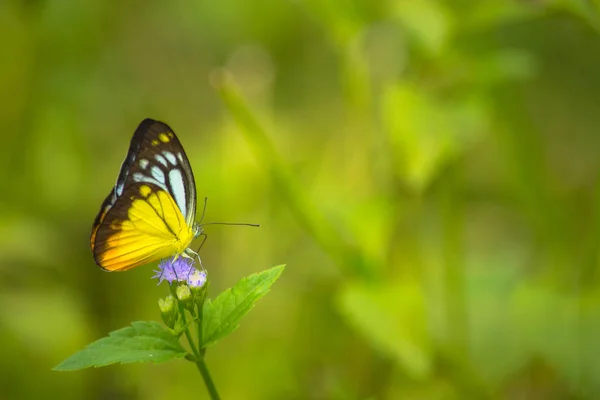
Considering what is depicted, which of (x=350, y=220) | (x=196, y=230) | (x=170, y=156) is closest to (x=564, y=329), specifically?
(x=350, y=220)

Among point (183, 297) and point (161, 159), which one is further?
point (161, 159)

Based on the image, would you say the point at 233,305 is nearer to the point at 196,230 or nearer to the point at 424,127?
the point at 196,230

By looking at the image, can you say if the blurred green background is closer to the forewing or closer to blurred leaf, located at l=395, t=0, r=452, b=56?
blurred leaf, located at l=395, t=0, r=452, b=56

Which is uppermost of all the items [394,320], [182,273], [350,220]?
[182,273]

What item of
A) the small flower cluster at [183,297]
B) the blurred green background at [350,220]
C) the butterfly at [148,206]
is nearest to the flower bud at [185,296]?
the small flower cluster at [183,297]

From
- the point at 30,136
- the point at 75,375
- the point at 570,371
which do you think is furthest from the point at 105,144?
the point at 570,371

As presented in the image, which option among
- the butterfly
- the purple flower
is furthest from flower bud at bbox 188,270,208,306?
the butterfly

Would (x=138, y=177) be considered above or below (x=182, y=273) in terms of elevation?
above

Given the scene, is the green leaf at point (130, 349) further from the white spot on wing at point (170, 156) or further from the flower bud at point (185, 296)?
the white spot on wing at point (170, 156)

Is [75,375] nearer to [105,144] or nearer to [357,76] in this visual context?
[105,144]
